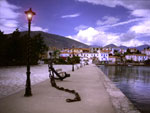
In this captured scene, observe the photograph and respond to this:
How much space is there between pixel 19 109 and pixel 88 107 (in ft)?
8.36

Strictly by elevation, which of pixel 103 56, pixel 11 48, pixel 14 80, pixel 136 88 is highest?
pixel 11 48

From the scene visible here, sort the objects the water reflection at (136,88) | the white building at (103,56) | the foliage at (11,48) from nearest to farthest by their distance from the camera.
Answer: the water reflection at (136,88) → the foliage at (11,48) → the white building at (103,56)

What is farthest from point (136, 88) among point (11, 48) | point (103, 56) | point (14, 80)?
point (103, 56)

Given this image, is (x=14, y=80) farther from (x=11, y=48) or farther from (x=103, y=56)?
(x=103, y=56)

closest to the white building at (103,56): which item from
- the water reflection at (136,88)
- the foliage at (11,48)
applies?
the foliage at (11,48)

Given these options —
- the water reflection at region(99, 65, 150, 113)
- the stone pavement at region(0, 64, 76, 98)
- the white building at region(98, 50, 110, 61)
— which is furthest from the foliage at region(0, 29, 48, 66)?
the white building at region(98, 50, 110, 61)

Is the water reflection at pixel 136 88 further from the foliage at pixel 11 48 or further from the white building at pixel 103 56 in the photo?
the white building at pixel 103 56

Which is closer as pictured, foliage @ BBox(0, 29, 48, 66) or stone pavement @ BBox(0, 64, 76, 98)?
stone pavement @ BBox(0, 64, 76, 98)

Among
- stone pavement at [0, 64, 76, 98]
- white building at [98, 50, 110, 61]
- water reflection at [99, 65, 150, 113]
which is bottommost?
water reflection at [99, 65, 150, 113]

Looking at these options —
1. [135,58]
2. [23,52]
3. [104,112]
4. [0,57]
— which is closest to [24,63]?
[23,52]

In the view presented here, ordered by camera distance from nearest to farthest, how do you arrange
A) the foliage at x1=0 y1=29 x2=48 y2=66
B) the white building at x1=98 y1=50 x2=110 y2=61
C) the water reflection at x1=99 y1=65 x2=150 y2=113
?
the water reflection at x1=99 y1=65 x2=150 y2=113
the foliage at x1=0 y1=29 x2=48 y2=66
the white building at x1=98 y1=50 x2=110 y2=61

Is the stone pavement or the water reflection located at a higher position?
the stone pavement

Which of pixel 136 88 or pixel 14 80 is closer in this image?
pixel 14 80

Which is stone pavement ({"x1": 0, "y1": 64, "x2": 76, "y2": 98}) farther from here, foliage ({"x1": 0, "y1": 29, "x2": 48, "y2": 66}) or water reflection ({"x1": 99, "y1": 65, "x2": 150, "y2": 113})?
foliage ({"x1": 0, "y1": 29, "x2": 48, "y2": 66})
